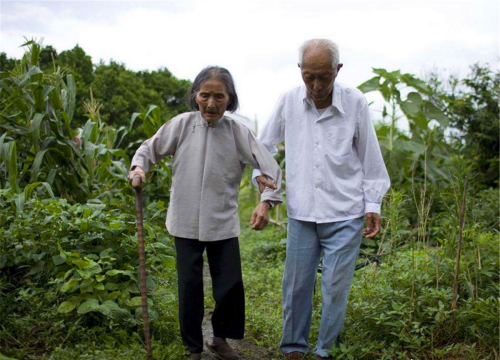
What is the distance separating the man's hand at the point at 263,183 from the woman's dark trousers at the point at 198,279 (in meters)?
0.34

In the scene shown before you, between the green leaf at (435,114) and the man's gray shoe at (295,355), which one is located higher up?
the green leaf at (435,114)

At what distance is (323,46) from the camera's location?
3139 mm

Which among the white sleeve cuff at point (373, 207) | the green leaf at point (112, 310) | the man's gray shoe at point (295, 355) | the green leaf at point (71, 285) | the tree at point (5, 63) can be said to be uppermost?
the tree at point (5, 63)

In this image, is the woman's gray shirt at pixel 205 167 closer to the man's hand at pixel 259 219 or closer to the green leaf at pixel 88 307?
the man's hand at pixel 259 219

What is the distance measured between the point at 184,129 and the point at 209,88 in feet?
0.92

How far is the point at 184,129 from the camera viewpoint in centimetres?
330

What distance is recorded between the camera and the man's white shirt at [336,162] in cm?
332

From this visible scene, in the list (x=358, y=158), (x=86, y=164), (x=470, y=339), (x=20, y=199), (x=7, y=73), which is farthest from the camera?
(x=86, y=164)

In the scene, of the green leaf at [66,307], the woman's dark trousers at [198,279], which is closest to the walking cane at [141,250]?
the woman's dark trousers at [198,279]

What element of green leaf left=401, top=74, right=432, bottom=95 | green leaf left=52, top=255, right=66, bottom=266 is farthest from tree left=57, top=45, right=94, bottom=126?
green leaf left=52, top=255, right=66, bottom=266

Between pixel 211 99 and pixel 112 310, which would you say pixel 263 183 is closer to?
pixel 211 99

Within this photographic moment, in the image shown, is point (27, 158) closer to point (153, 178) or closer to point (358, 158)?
point (153, 178)

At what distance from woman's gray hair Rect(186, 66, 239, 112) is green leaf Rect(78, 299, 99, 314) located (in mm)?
1232

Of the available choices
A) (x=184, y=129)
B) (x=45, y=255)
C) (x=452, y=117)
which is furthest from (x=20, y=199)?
(x=452, y=117)
